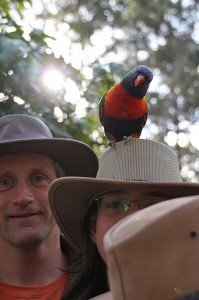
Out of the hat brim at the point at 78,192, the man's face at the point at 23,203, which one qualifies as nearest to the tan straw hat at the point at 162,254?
the hat brim at the point at 78,192

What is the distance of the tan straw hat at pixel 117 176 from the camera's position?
1.92 meters

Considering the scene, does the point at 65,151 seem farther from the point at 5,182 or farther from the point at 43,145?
the point at 5,182

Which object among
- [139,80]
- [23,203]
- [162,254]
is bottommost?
[23,203]

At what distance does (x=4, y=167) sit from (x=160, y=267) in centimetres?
179

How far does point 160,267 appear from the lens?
877mm

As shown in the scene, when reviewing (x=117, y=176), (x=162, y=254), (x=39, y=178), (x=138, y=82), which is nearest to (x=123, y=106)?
(x=138, y=82)

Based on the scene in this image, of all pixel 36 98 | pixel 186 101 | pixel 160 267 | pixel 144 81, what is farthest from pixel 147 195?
pixel 186 101

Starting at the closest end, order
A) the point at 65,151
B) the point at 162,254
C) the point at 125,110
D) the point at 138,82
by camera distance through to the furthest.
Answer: the point at 162,254 < the point at 65,151 < the point at 125,110 < the point at 138,82

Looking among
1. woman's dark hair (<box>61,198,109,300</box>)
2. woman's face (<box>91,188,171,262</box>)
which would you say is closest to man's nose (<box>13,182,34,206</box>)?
woman's dark hair (<box>61,198,109,300</box>)

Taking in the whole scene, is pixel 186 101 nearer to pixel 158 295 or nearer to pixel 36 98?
pixel 36 98

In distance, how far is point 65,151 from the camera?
267 cm

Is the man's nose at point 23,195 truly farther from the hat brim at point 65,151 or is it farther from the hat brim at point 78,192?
the hat brim at point 78,192

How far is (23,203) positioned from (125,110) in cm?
88

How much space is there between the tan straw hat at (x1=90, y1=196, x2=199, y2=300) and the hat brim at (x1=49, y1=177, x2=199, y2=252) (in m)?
0.86
